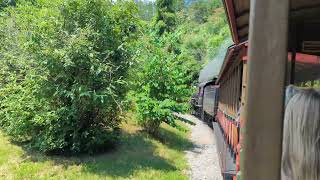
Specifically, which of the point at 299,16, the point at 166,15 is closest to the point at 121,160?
the point at 299,16

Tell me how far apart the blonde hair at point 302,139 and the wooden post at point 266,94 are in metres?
0.16

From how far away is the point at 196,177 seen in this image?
1167 centimetres

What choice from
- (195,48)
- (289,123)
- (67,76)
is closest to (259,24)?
(289,123)

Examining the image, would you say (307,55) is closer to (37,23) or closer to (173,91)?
(37,23)

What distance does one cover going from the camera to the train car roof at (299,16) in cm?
292

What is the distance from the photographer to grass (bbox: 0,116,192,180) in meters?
10.6

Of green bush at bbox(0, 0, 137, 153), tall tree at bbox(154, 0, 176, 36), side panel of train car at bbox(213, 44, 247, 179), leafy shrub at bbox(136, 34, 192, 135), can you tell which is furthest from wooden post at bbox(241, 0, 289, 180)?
tall tree at bbox(154, 0, 176, 36)

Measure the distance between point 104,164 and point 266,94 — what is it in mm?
10503

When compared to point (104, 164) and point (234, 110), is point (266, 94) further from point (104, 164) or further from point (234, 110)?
point (104, 164)

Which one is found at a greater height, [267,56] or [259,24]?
[259,24]

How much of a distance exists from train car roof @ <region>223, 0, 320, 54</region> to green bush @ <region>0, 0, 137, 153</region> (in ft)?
25.3

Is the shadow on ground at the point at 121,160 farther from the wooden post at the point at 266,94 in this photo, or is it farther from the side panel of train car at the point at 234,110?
the wooden post at the point at 266,94

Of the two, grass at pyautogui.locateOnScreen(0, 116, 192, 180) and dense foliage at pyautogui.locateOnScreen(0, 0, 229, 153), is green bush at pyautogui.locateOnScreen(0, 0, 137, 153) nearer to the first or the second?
dense foliage at pyautogui.locateOnScreen(0, 0, 229, 153)

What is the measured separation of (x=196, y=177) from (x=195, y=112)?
23917 millimetres
